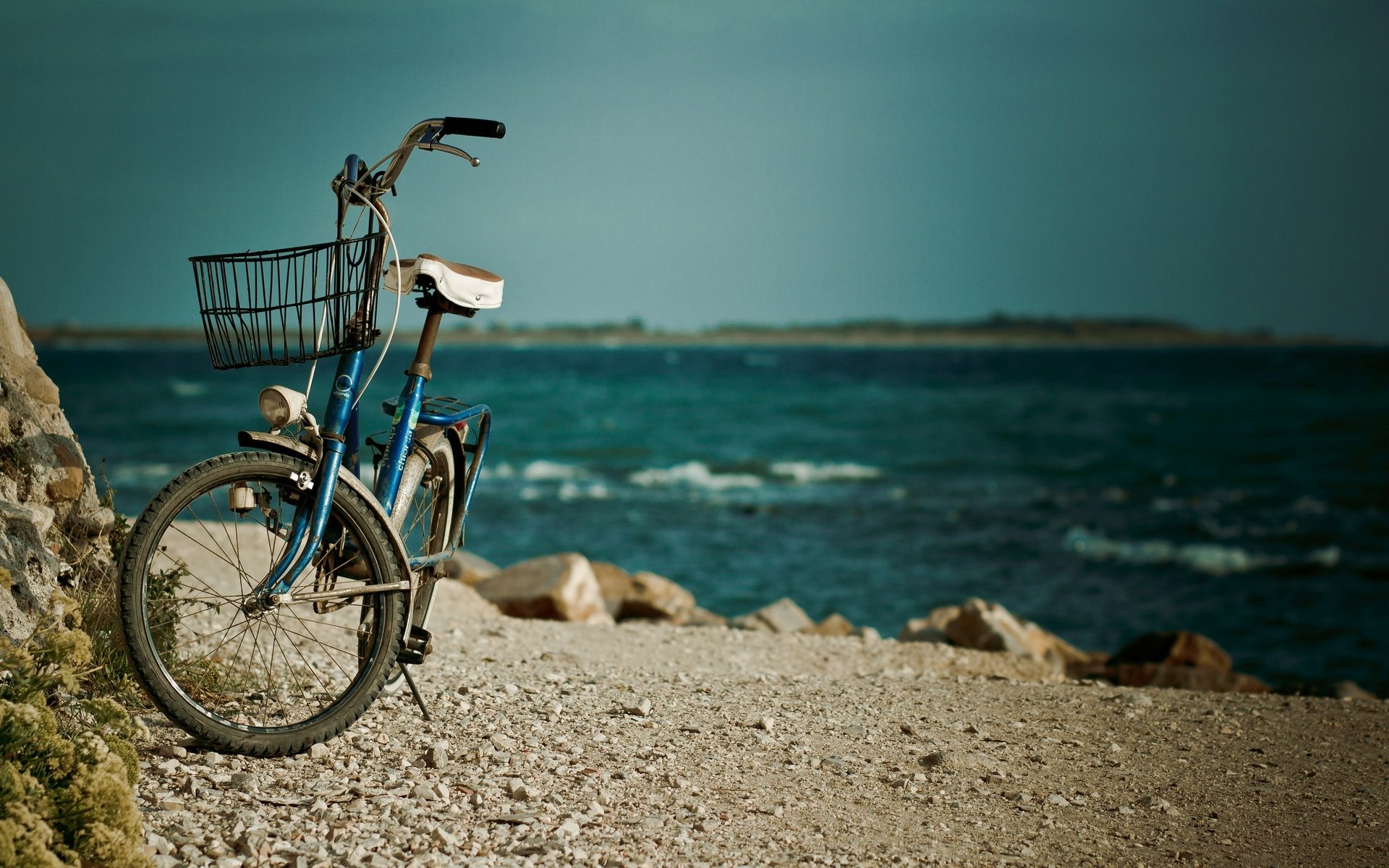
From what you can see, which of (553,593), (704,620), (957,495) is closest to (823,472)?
(957,495)

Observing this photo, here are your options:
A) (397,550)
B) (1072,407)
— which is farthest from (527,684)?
(1072,407)

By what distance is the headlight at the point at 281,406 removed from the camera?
3.69 meters

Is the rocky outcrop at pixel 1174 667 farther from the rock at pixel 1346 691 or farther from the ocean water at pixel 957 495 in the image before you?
the ocean water at pixel 957 495

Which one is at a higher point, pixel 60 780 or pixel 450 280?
pixel 450 280

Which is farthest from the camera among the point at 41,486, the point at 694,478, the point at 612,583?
the point at 694,478

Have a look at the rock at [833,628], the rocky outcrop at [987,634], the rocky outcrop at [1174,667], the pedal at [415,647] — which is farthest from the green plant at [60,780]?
the rocky outcrop at [1174,667]

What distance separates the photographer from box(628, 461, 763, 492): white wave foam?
78.6 feet

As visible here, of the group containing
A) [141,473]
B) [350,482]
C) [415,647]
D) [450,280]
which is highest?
[450,280]

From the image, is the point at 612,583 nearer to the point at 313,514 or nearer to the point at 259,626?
the point at 259,626

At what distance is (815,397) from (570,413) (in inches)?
496

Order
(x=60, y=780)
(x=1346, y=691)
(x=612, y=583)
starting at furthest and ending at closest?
(x=612, y=583) → (x=1346, y=691) → (x=60, y=780)

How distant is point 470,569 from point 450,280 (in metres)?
7.09

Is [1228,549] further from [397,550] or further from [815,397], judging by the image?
[815,397]

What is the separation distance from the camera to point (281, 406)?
368 centimetres
